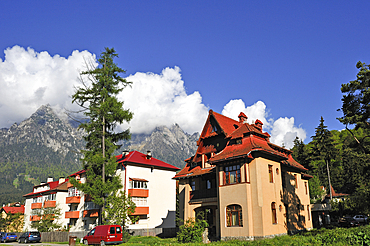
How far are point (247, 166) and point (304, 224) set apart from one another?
48.0 feet

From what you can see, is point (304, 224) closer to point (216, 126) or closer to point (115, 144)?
point (216, 126)

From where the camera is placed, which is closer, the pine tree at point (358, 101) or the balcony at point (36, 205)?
the pine tree at point (358, 101)

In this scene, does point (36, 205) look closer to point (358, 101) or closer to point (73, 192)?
point (73, 192)

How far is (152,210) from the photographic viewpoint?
45875 mm

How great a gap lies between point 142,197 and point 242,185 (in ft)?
72.8

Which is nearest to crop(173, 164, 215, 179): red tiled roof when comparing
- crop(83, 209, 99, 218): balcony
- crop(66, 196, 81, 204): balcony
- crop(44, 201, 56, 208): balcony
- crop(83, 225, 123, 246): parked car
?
crop(83, 225, 123, 246): parked car

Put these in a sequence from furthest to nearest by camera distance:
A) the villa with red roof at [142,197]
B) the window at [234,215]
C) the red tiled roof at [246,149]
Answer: the villa with red roof at [142,197]
the red tiled roof at [246,149]
the window at [234,215]

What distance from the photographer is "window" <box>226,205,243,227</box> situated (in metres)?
27.4

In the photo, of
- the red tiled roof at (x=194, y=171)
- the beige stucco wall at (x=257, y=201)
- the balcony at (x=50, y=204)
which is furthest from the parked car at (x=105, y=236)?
the balcony at (x=50, y=204)

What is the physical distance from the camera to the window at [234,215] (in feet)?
90.0

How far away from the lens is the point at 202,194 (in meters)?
33.2

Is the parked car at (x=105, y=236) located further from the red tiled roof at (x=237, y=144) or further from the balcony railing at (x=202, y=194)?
the red tiled roof at (x=237, y=144)

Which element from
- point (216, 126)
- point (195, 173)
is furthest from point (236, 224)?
point (216, 126)

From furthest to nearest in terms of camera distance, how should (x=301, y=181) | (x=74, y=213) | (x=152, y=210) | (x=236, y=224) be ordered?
(x=74, y=213), (x=152, y=210), (x=301, y=181), (x=236, y=224)
